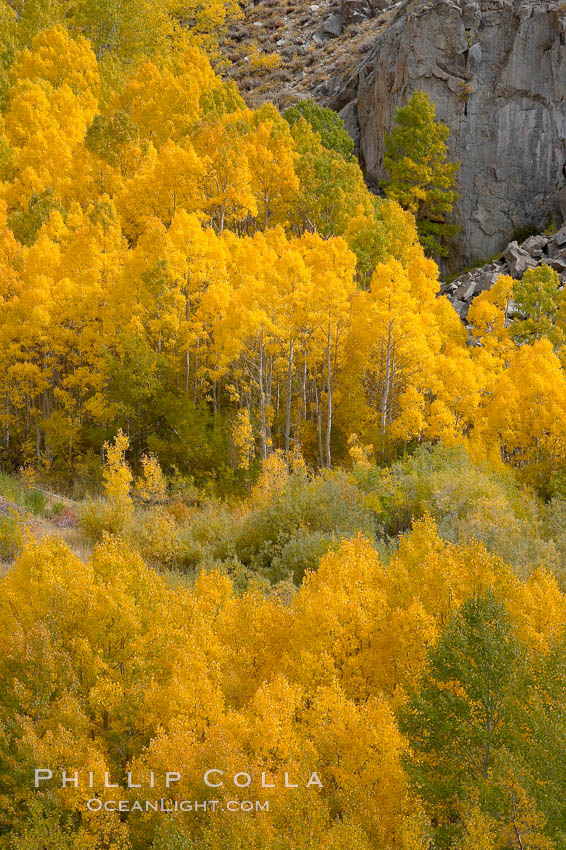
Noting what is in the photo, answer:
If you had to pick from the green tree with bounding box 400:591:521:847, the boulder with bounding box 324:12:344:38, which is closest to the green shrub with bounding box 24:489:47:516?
the green tree with bounding box 400:591:521:847

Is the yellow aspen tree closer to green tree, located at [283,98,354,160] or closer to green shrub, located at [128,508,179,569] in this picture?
green shrub, located at [128,508,179,569]

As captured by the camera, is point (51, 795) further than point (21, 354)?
No

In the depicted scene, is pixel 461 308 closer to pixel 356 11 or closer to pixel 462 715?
pixel 462 715

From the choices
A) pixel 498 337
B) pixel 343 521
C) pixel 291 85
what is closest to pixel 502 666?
pixel 343 521

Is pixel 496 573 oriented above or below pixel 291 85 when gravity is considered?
below

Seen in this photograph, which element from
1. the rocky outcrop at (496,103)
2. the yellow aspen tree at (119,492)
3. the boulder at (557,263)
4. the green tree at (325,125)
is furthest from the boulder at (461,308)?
the yellow aspen tree at (119,492)

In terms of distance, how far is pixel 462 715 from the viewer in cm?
902

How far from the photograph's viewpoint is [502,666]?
354 inches

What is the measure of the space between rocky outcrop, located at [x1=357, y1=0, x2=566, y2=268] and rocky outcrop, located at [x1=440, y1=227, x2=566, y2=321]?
5253 millimetres

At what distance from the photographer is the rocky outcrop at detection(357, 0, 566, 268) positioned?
171 ft

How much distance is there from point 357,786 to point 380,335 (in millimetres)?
20499

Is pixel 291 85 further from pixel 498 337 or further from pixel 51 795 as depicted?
pixel 51 795

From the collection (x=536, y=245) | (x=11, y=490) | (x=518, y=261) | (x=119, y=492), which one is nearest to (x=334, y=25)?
(x=536, y=245)

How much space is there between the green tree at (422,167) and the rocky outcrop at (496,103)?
6.50 ft
